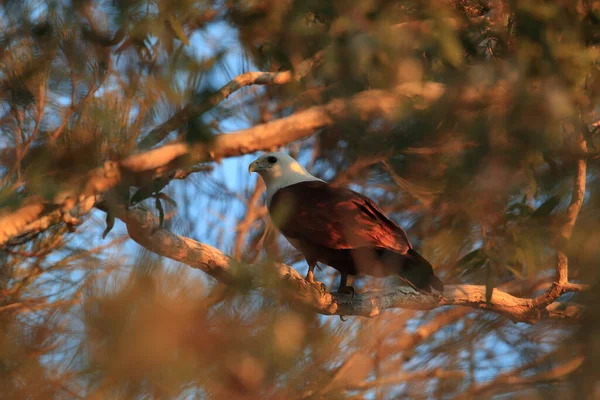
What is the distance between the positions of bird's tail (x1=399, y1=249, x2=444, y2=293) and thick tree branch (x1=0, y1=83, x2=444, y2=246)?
745 millimetres

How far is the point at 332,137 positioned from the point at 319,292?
2.02 feet

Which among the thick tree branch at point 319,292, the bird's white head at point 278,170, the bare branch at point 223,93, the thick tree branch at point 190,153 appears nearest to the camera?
the bare branch at point 223,93

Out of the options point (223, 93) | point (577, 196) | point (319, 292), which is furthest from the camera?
point (319, 292)

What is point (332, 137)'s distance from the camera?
288 centimetres

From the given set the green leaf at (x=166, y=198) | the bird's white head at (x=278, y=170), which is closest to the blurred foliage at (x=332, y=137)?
the green leaf at (x=166, y=198)

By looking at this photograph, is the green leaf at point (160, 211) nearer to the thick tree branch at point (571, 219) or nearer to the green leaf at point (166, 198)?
the green leaf at point (166, 198)

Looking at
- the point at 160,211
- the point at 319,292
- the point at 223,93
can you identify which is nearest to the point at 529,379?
the point at 223,93

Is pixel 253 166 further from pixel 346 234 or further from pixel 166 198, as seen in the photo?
pixel 166 198

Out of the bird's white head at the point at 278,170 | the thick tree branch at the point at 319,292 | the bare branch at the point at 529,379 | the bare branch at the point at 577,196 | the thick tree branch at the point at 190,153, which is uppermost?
the bird's white head at the point at 278,170

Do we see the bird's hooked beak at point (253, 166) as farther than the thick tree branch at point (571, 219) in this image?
Yes

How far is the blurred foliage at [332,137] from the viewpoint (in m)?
1.59

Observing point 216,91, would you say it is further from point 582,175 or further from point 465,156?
point 582,175

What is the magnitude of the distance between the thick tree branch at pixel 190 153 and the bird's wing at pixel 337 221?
486 millimetres

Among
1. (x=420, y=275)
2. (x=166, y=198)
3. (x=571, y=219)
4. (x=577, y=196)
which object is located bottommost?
(x=571, y=219)
